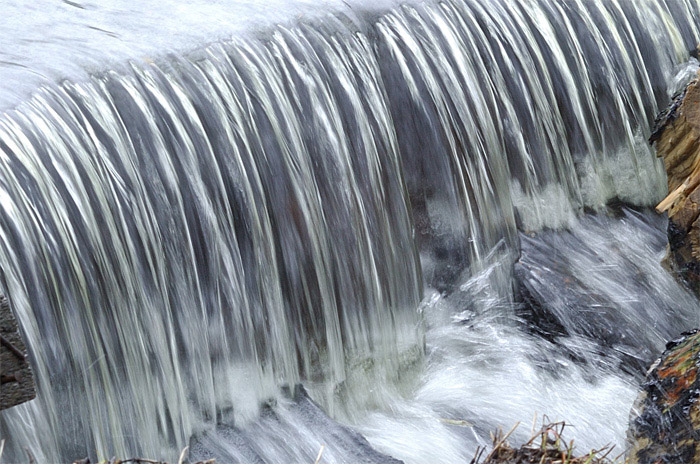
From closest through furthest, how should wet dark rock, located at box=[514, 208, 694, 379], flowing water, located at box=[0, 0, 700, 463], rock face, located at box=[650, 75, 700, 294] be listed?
flowing water, located at box=[0, 0, 700, 463] < rock face, located at box=[650, 75, 700, 294] < wet dark rock, located at box=[514, 208, 694, 379]

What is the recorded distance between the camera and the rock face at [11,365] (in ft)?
8.66

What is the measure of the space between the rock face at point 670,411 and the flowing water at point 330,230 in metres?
0.85

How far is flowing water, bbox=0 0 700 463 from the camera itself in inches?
151

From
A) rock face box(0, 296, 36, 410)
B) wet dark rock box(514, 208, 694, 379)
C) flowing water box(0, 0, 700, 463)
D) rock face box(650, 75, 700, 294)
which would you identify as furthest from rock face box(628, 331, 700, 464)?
rock face box(0, 296, 36, 410)

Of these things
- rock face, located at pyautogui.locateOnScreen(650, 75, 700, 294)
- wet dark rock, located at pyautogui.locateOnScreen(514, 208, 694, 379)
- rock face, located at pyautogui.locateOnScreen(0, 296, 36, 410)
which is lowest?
wet dark rock, located at pyautogui.locateOnScreen(514, 208, 694, 379)

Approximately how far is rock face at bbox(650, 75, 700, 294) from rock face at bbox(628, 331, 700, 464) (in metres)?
0.98

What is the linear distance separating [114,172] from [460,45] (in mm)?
2091

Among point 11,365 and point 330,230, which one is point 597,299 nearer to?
point 330,230

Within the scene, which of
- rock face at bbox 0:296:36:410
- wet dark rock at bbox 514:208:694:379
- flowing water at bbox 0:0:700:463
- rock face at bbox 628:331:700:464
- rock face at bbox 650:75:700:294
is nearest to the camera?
rock face at bbox 0:296:36:410

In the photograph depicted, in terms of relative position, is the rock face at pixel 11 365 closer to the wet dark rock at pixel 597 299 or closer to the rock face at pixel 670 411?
the rock face at pixel 670 411

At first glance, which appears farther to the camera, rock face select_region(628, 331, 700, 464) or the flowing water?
the flowing water

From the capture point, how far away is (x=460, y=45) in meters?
5.36

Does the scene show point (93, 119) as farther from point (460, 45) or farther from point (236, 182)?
point (460, 45)

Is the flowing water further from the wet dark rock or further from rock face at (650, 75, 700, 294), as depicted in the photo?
rock face at (650, 75, 700, 294)
